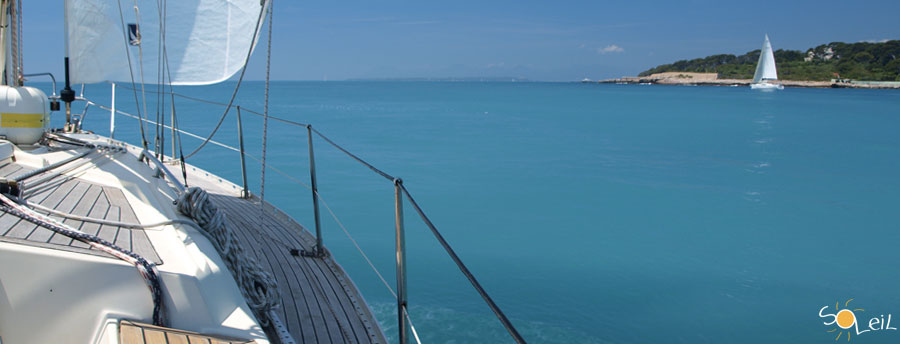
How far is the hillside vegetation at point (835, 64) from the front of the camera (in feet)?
267

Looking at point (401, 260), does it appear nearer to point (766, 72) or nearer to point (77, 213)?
point (77, 213)

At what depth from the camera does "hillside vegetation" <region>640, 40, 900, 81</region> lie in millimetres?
81500

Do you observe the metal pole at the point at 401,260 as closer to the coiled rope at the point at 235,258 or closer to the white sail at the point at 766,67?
the coiled rope at the point at 235,258

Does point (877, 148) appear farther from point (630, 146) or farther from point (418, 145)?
point (418, 145)

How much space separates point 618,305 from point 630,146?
12.5 metres

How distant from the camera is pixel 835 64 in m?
89.8

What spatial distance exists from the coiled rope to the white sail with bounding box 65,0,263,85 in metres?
2.08

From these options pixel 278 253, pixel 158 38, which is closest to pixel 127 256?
pixel 278 253

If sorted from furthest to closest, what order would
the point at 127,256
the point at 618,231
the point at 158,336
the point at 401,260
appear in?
the point at 618,231
the point at 401,260
the point at 127,256
the point at 158,336

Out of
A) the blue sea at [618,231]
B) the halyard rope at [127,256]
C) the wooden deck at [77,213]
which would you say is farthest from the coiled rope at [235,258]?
the blue sea at [618,231]

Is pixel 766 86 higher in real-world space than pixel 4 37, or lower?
higher

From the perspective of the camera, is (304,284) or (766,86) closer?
(304,284)

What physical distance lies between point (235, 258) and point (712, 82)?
345ft

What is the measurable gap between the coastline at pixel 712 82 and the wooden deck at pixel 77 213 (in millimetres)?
90173
